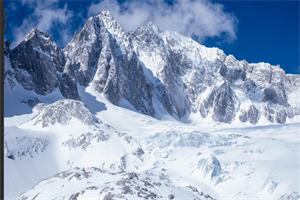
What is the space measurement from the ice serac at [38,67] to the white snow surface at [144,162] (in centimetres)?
2282

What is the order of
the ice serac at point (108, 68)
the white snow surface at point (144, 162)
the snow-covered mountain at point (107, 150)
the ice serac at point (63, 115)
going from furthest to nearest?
the ice serac at point (108, 68) < the ice serac at point (63, 115) < the snow-covered mountain at point (107, 150) < the white snow surface at point (144, 162)

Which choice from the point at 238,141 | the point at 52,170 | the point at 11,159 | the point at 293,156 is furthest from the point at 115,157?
the point at 293,156

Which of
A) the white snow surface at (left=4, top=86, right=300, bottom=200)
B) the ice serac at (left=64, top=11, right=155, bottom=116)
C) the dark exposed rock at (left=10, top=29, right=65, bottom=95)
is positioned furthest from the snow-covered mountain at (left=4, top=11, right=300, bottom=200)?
the ice serac at (left=64, top=11, right=155, bottom=116)

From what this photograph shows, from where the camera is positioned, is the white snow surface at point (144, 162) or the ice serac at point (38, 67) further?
the ice serac at point (38, 67)

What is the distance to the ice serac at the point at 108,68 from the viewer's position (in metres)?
172

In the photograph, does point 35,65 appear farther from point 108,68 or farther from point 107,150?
point 107,150

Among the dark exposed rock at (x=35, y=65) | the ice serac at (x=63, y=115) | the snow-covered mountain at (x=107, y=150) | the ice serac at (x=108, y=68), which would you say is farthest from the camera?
the ice serac at (x=108, y=68)

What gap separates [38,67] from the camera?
455 ft

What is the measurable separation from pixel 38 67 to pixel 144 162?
72.6 metres

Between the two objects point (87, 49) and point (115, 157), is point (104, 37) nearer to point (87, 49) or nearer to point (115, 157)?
point (87, 49)

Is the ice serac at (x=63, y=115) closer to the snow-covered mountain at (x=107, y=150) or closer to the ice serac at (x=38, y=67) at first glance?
the snow-covered mountain at (x=107, y=150)

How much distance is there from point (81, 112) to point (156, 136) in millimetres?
23624

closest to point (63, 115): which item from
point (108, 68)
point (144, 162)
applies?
point (144, 162)

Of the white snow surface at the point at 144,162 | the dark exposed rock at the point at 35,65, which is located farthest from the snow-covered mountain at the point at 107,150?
the dark exposed rock at the point at 35,65
